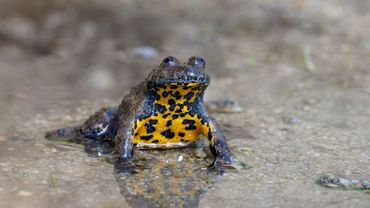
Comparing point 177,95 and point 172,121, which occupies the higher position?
point 177,95

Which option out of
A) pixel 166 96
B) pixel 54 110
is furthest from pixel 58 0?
pixel 166 96

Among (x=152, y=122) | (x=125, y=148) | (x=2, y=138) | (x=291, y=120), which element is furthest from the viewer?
(x=291, y=120)

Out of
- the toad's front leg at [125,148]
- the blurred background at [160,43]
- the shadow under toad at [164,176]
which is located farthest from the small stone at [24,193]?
the blurred background at [160,43]

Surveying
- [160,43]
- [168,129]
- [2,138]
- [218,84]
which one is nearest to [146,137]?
[168,129]

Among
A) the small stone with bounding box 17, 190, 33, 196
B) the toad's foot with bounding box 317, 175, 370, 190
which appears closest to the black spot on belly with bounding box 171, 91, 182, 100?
the toad's foot with bounding box 317, 175, 370, 190

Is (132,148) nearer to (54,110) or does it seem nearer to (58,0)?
(54,110)

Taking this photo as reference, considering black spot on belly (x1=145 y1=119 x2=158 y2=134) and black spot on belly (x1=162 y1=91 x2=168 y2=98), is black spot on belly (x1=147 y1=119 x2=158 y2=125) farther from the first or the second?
black spot on belly (x1=162 y1=91 x2=168 y2=98)

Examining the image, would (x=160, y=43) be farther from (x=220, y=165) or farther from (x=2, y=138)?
(x=220, y=165)

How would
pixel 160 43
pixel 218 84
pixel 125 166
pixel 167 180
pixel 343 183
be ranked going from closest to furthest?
1. pixel 343 183
2. pixel 167 180
3. pixel 125 166
4. pixel 218 84
5. pixel 160 43
